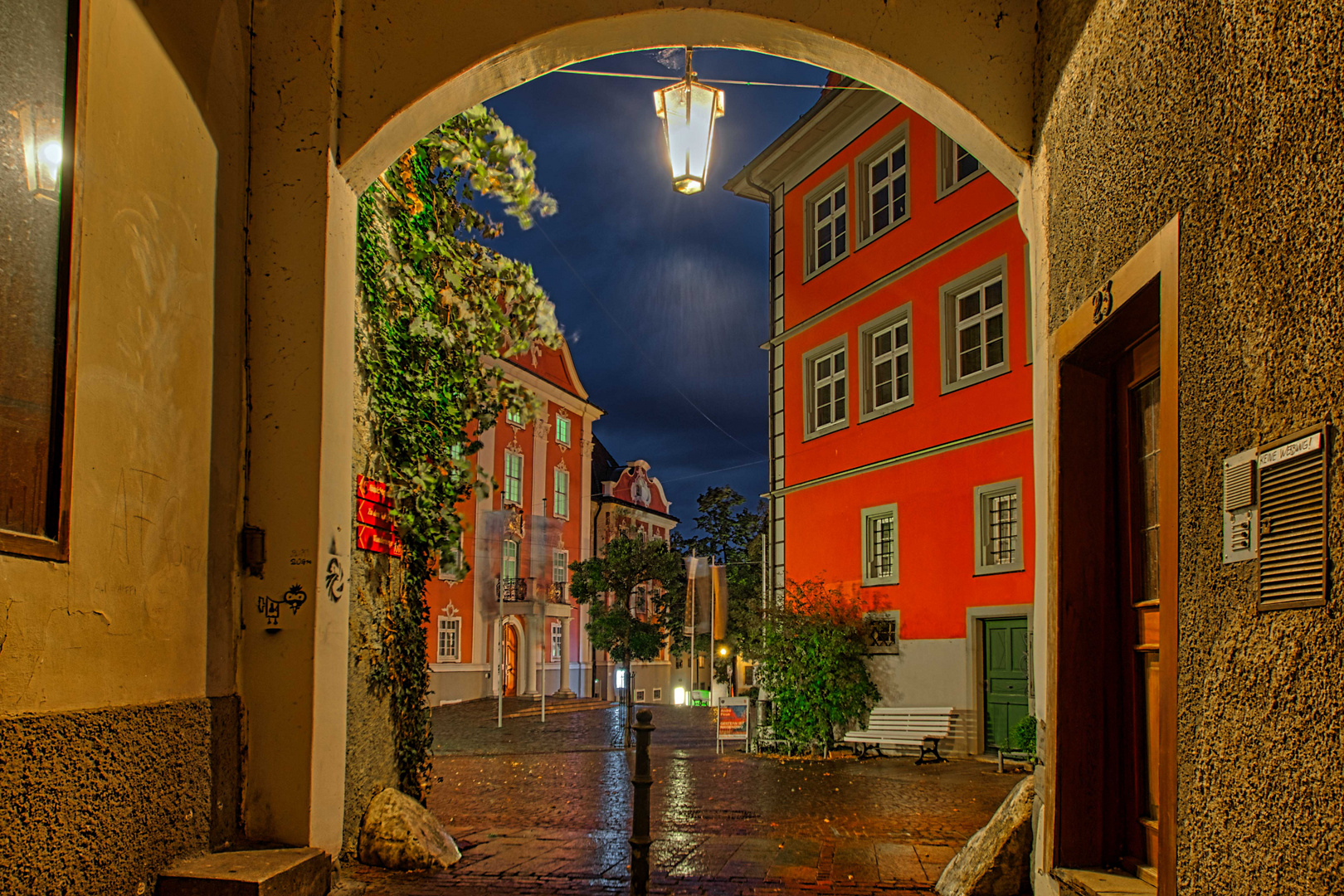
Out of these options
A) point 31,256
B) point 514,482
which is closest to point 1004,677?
point 31,256

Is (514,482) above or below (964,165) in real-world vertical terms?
below

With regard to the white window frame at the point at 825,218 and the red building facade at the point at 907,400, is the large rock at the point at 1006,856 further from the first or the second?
the white window frame at the point at 825,218

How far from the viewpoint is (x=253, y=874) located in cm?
424

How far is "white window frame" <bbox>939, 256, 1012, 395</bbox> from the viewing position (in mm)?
15023

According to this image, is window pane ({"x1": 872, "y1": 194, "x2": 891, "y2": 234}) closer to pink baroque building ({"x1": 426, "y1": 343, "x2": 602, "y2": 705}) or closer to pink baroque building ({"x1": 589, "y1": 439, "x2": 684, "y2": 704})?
pink baroque building ({"x1": 426, "y1": 343, "x2": 602, "y2": 705})

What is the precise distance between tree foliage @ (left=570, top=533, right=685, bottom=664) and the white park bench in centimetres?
2432

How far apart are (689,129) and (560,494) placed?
3464 centimetres

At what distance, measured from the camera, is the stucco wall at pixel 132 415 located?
3.64 metres

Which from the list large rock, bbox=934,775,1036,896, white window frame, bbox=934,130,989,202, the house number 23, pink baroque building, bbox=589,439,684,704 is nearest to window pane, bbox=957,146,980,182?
white window frame, bbox=934,130,989,202

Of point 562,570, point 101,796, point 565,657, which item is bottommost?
point 565,657

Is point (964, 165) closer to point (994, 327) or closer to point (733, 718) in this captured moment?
point (994, 327)

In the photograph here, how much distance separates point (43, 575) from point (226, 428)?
143 centimetres

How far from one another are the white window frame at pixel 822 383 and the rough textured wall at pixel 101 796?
14.8m

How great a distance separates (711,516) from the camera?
163 ft
